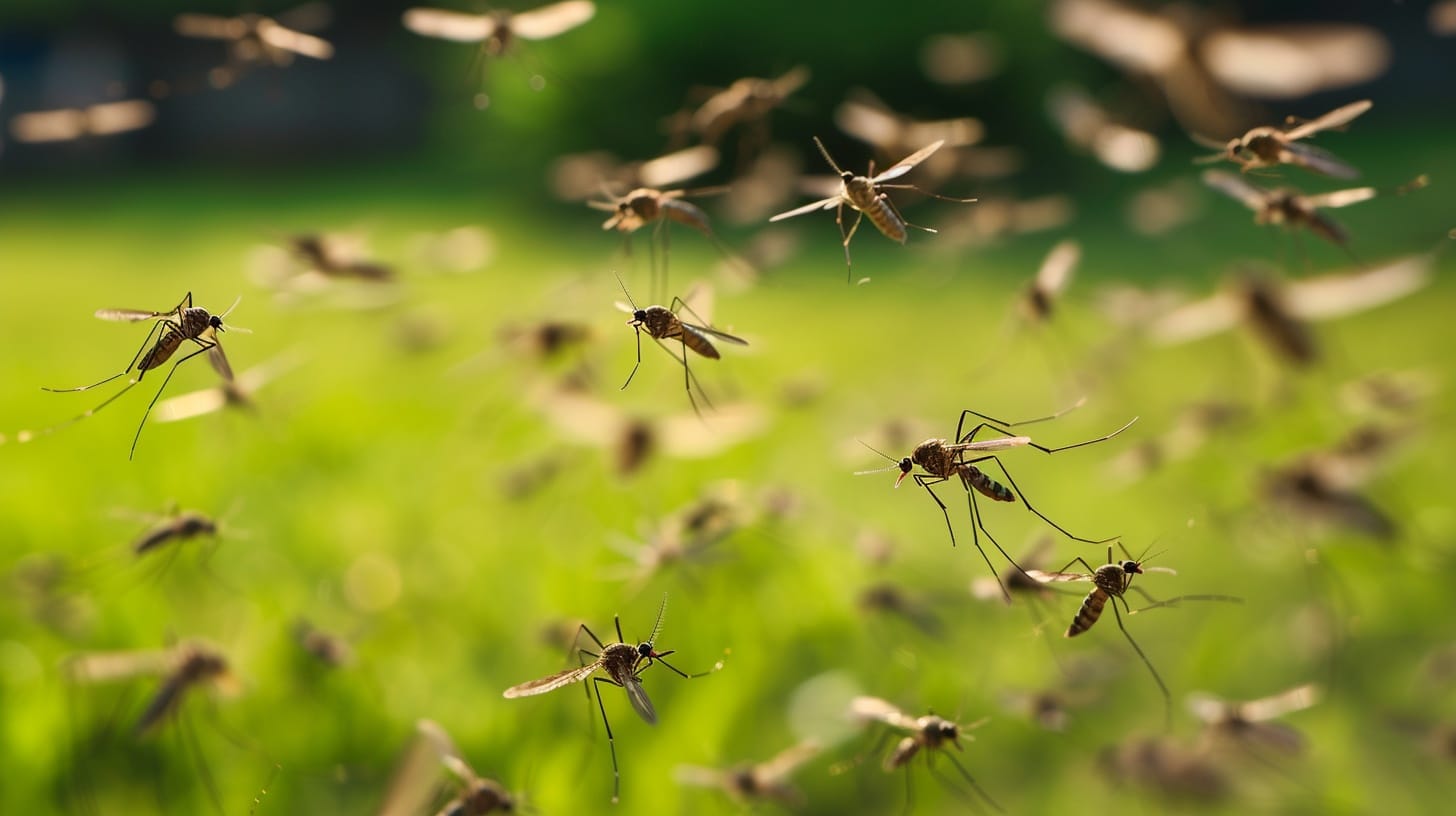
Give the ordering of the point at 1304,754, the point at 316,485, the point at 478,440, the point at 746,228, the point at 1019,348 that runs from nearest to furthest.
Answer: the point at 1304,754 < the point at 316,485 < the point at 478,440 < the point at 1019,348 < the point at 746,228

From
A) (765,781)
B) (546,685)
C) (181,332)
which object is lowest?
(765,781)

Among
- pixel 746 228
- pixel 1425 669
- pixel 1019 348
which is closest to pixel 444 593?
pixel 1425 669

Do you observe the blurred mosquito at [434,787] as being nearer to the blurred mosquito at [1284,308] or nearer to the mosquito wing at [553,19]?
the mosquito wing at [553,19]

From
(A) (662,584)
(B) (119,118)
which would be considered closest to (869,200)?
(B) (119,118)

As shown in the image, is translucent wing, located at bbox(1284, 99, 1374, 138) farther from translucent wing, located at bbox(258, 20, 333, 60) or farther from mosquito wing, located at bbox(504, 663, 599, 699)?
translucent wing, located at bbox(258, 20, 333, 60)

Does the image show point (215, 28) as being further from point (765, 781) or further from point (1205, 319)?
point (1205, 319)

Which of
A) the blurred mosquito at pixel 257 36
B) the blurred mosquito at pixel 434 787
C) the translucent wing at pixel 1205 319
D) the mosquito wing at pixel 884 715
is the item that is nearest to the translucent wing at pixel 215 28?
the blurred mosquito at pixel 257 36

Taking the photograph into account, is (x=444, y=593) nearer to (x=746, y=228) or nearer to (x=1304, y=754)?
(x=1304, y=754)
